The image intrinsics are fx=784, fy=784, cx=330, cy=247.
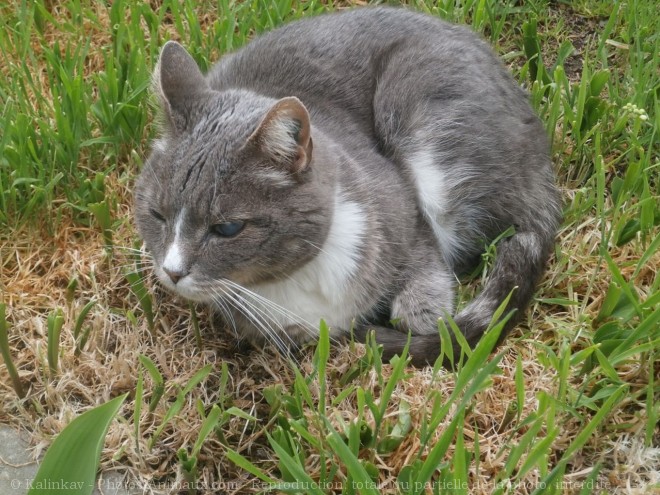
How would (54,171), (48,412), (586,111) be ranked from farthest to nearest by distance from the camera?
(586,111) → (54,171) → (48,412)

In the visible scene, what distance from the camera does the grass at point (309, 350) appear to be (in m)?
2.04

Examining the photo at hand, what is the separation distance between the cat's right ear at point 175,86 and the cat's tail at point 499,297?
0.88 m

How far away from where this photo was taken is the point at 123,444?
6.98 ft

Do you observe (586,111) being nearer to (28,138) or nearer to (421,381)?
(421,381)

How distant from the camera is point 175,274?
6.85ft

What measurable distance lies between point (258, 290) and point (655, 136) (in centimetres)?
163

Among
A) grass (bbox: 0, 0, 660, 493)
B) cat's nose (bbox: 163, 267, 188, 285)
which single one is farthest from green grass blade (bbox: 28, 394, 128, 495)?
cat's nose (bbox: 163, 267, 188, 285)

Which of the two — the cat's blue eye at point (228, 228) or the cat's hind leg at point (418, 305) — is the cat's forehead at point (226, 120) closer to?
the cat's blue eye at point (228, 228)

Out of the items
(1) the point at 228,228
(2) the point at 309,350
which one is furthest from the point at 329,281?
(1) the point at 228,228

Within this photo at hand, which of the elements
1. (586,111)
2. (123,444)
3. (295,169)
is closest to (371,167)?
(295,169)

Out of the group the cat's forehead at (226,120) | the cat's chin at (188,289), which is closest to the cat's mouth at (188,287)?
the cat's chin at (188,289)

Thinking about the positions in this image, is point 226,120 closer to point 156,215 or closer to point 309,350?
point 156,215

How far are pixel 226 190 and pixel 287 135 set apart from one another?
8.5 inches

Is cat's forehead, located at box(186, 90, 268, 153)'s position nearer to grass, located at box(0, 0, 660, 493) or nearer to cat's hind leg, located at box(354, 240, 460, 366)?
grass, located at box(0, 0, 660, 493)
